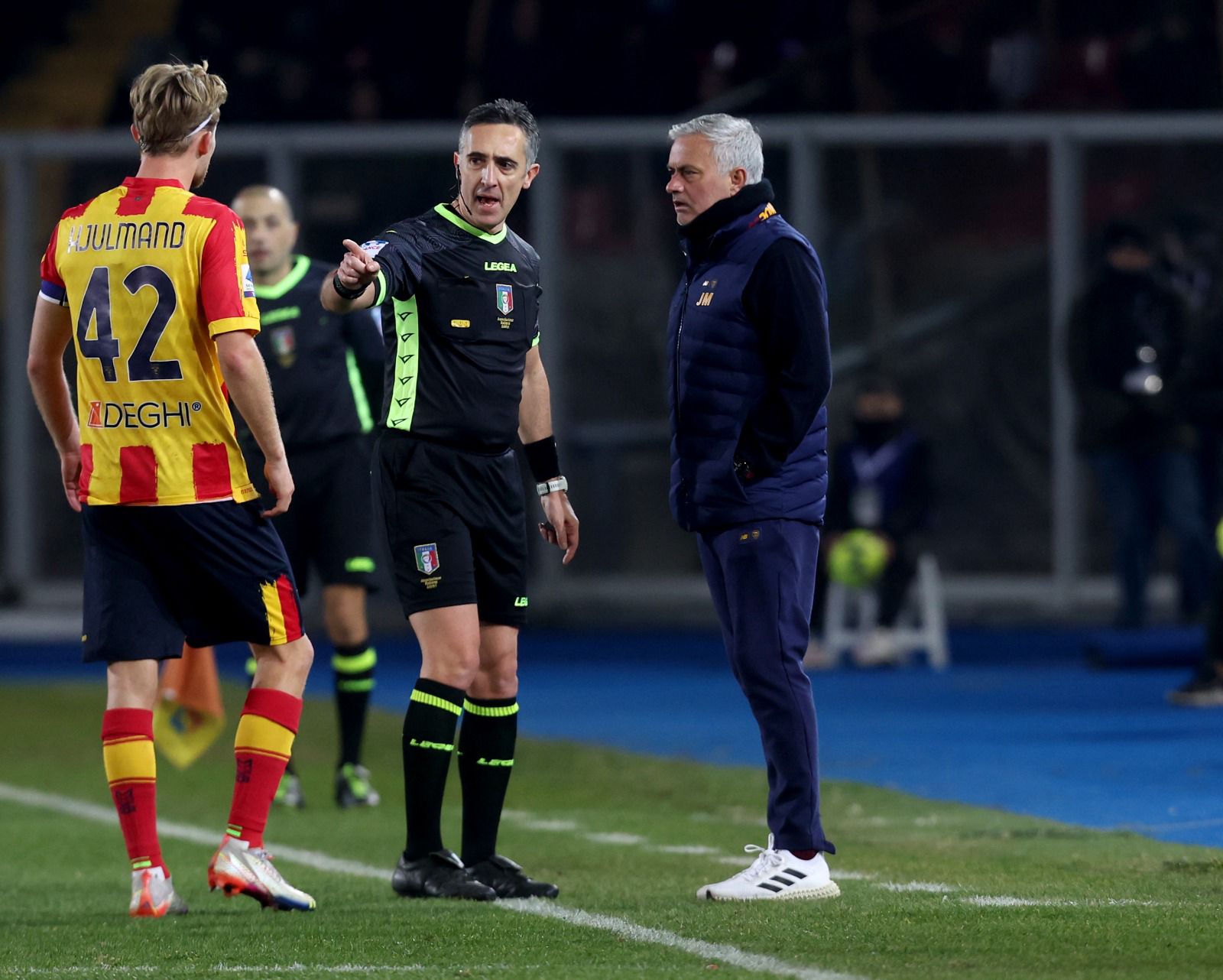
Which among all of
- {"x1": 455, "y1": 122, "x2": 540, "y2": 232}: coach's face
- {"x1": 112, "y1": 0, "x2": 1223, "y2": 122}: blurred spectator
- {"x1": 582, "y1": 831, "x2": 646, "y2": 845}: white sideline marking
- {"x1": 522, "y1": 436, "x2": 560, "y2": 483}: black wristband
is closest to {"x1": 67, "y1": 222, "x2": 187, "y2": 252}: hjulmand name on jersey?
{"x1": 455, "y1": 122, "x2": 540, "y2": 232}: coach's face

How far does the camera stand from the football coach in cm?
613

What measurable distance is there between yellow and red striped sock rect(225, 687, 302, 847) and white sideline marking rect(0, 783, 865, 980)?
0.66 meters

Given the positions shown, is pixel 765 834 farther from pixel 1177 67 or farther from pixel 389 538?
pixel 1177 67

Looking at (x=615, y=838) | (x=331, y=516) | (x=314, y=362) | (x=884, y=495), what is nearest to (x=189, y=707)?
(x=331, y=516)

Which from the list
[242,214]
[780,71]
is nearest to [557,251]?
[780,71]

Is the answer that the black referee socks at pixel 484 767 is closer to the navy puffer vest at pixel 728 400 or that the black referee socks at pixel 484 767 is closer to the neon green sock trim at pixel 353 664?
the navy puffer vest at pixel 728 400

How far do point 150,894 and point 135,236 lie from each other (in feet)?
5.37

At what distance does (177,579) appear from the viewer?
5.91 metres

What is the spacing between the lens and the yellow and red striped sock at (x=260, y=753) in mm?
5961

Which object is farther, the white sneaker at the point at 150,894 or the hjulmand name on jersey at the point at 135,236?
the white sneaker at the point at 150,894

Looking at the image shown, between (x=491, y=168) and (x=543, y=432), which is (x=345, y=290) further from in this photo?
(x=543, y=432)

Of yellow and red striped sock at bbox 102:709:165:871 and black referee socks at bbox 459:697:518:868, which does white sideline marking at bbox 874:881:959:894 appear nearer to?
black referee socks at bbox 459:697:518:868

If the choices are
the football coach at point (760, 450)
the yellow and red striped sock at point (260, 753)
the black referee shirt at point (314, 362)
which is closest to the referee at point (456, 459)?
the yellow and red striped sock at point (260, 753)

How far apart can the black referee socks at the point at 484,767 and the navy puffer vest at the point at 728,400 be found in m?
0.76
